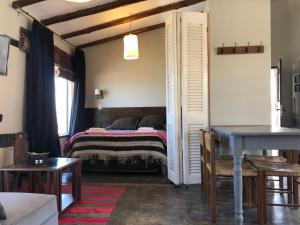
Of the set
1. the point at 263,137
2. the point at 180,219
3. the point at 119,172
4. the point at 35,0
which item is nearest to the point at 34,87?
the point at 35,0

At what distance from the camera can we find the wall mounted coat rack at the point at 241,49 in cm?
406

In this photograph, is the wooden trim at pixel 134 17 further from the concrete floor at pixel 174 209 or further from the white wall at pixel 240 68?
the concrete floor at pixel 174 209

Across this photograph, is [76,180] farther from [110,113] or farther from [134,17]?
[110,113]

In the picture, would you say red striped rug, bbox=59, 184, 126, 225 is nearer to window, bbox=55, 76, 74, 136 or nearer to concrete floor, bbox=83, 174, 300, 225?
concrete floor, bbox=83, 174, 300, 225

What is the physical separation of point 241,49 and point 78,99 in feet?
12.4

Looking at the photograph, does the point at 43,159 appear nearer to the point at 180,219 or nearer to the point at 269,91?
the point at 180,219

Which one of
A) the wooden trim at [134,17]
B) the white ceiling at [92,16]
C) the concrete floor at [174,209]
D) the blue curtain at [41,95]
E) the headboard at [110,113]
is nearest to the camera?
the concrete floor at [174,209]

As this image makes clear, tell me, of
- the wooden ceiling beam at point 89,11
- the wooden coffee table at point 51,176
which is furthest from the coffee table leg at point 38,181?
the wooden ceiling beam at point 89,11

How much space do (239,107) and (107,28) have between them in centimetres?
334

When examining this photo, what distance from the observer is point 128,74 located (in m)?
7.05

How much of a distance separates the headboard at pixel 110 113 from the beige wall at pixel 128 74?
0.12 m

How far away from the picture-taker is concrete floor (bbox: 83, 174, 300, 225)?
2.63 meters

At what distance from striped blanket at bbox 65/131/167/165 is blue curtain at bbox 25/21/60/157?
1.37ft

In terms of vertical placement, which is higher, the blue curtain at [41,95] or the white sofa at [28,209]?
the blue curtain at [41,95]
